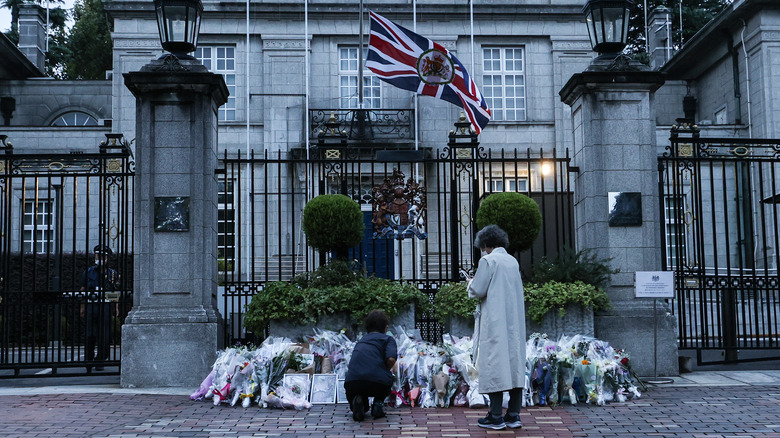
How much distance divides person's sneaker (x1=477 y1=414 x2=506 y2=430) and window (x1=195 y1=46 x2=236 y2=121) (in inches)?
720

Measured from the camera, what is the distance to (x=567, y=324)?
10.4 meters

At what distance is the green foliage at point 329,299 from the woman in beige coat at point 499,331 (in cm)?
227

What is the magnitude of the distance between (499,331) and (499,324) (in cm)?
6

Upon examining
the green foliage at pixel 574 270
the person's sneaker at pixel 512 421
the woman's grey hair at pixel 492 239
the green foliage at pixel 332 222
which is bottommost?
the person's sneaker at pixel 512 421

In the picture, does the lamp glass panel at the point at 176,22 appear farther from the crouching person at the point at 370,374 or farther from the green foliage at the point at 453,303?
the crouching person at the point at 370,374

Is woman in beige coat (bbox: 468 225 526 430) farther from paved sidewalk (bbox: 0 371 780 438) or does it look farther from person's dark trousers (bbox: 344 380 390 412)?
person's dark trousers (bbox: 344 380 390 412)

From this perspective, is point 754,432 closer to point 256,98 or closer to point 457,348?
point 457,348

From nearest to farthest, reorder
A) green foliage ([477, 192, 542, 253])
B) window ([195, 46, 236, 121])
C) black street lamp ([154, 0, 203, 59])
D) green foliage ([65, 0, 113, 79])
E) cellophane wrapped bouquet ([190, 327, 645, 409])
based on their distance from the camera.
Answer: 1. cellophane wrapped bouquet ([190, 327, 645, 409])
2. green foliage ([477, 192, 542, 253])
3. black street lamp ([154, 0, 203, 59])
4. window ([195, 46, 236, 121])
5. green foliage ([65, 0, 113, 79])

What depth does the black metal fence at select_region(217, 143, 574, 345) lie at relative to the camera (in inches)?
450

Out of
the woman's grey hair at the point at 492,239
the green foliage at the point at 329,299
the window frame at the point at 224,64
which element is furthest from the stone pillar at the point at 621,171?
the window frame at the point at 224,64

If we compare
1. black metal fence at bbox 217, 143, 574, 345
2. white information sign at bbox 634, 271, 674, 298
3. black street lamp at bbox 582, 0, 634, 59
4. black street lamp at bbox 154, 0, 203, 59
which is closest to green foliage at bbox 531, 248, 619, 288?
white information sign at bbox 634, 271, 674, 298

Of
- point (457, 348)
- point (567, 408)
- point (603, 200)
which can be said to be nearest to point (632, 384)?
point (567, 408)

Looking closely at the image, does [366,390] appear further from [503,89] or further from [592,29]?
A: [503,89]

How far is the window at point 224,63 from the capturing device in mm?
24594
